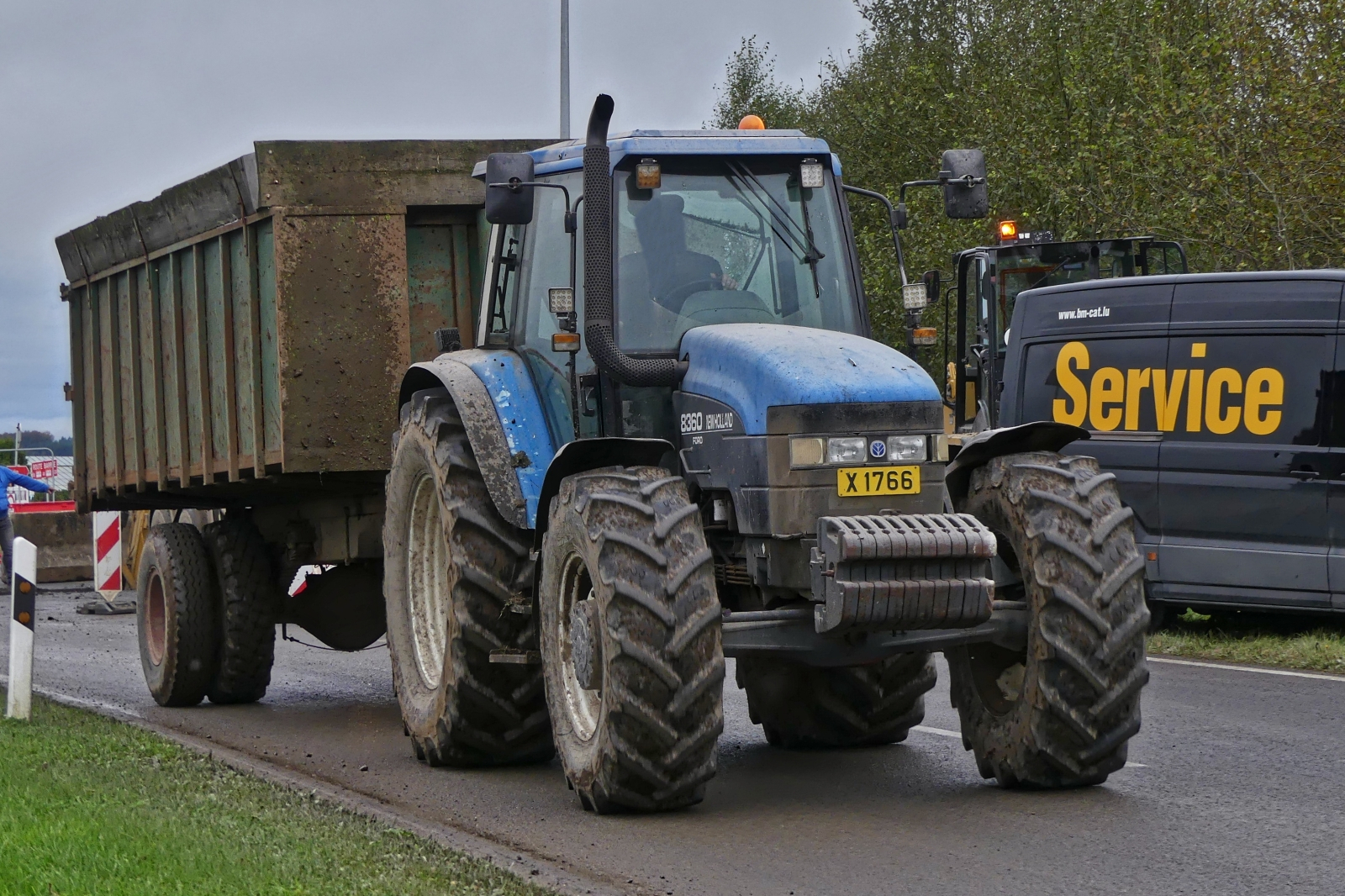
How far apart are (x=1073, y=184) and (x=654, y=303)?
20.3m

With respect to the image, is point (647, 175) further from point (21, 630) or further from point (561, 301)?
point (21, 630)

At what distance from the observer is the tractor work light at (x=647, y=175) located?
8.14 metres

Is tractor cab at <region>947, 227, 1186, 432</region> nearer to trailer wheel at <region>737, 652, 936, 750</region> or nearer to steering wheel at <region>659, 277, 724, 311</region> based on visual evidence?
trailer wheel at <region>737, 652, 936, 750</region>

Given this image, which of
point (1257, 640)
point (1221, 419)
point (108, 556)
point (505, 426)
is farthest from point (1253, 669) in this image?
point (108, 556)

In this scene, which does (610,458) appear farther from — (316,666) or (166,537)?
(316,666)

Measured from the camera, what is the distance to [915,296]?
843cm

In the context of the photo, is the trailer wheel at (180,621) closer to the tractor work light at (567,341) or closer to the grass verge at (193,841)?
the grass verge at (193,841)

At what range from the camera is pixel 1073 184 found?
27.2m

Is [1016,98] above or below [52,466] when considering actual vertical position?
above

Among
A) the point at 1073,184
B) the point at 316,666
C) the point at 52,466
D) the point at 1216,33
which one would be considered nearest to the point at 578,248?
the point at 316,666

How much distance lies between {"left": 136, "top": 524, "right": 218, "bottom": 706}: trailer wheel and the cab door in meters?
6.97

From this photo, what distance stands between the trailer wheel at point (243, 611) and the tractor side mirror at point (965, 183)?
19.2 ft

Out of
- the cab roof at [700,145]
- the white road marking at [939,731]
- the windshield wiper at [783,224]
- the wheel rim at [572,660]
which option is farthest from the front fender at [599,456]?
the white road marking at [939,731]

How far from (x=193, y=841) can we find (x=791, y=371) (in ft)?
9.30
